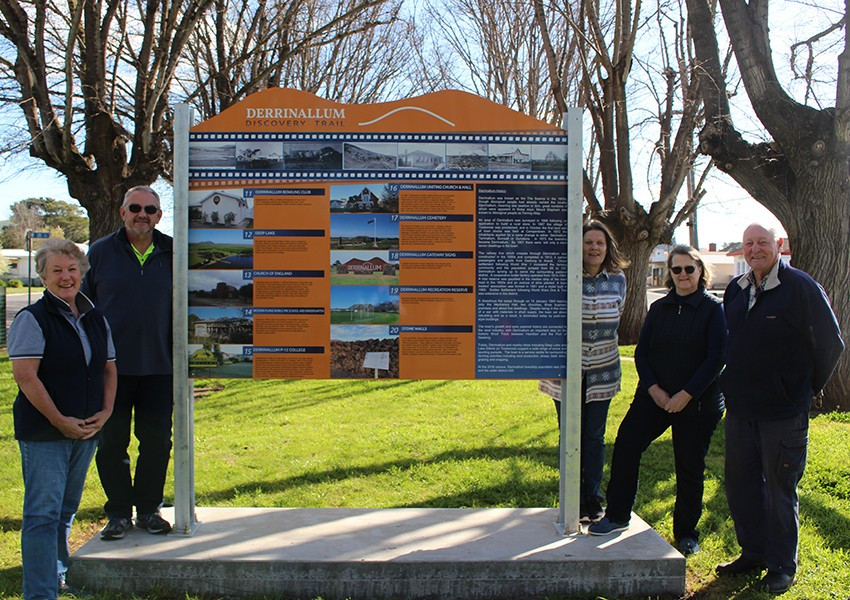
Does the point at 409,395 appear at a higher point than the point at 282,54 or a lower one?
lower

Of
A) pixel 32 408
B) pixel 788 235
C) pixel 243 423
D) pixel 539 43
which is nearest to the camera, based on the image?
pixel 32 408

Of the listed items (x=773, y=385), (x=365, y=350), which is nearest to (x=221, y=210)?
(x=365, y=350)

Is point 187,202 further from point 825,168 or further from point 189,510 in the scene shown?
point 825,168

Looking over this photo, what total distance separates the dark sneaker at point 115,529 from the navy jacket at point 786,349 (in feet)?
12.3

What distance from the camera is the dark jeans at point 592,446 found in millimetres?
4461

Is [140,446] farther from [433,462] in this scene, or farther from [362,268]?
[433,462]

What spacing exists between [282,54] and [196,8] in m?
2.02

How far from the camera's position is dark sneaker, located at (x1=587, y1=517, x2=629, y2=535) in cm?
425

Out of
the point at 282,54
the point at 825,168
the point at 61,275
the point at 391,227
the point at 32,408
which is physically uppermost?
the point at 282,54

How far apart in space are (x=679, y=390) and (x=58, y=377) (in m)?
3.49

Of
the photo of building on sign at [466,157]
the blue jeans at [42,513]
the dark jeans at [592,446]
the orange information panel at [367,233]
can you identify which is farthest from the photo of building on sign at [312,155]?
the dark jeans at [592,446]

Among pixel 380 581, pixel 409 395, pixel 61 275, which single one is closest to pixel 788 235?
pixel 409 395

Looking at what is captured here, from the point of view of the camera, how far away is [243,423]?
326 inches

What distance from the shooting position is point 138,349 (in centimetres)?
407
